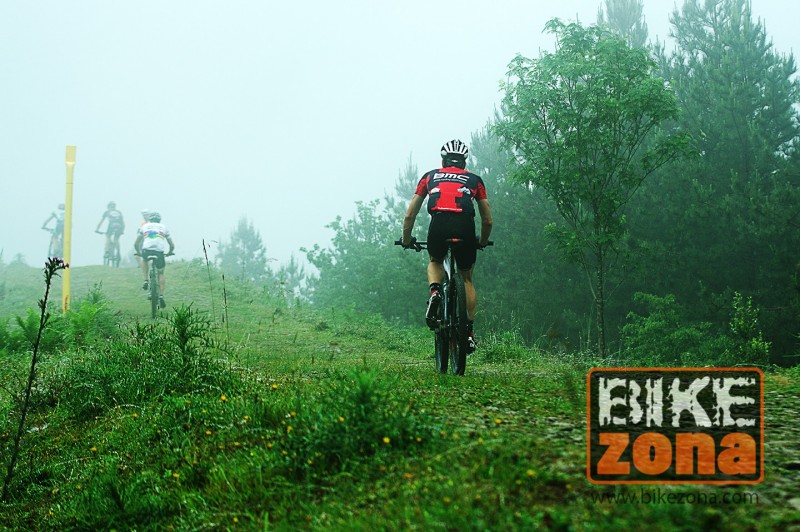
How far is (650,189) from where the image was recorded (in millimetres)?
22750

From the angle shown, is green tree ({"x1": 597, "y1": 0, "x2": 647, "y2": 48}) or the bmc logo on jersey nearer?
the bmc logo on jersey

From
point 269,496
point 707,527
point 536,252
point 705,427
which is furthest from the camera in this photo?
point 536,252

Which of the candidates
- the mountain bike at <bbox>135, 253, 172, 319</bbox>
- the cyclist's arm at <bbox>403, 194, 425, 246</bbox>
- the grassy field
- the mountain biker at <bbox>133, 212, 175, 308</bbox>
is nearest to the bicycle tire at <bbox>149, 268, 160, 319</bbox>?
the mountain bike at <bbox>135, 253, 172, 319</bbox>

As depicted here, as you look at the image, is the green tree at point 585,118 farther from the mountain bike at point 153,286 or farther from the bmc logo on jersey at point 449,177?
the mountain bike at point 153,286

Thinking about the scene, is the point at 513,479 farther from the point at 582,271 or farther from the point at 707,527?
the point at 582,271

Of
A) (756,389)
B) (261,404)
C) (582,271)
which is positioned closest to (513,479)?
(261,404)

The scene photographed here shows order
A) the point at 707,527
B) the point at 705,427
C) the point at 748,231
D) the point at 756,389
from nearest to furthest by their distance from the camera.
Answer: the point at 707,527 < the point at 705,427 < the point at 756,389 < the point at 748,231

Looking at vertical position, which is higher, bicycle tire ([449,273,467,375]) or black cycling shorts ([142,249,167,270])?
black cycling shorts ([142,249,167,270])

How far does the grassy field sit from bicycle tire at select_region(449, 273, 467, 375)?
81cm

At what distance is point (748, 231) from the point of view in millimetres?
19812

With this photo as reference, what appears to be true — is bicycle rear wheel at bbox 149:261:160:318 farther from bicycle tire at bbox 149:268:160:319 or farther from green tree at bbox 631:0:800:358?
green tree at bbox 631:0:800:358

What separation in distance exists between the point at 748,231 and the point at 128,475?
66.1ft

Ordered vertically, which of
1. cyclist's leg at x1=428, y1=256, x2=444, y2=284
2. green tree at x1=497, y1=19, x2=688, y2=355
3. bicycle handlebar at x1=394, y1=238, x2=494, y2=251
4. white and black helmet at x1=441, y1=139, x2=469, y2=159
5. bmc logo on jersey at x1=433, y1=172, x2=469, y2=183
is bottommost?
cyclist's leg at x1=428, y1=256, x2=444, y2=284

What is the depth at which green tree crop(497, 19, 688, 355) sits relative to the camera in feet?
48.6
